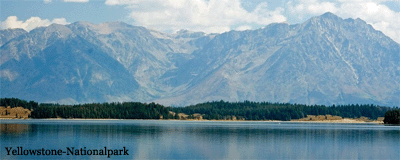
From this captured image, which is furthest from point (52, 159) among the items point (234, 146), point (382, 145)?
point (382, 145)

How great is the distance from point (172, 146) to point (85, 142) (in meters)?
16.2

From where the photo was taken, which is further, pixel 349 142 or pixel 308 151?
pixel 349 142

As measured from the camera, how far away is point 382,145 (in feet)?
365

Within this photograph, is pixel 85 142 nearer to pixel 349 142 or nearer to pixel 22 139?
pixel 22 139

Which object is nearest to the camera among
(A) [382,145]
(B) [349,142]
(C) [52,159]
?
(C) [52,159]

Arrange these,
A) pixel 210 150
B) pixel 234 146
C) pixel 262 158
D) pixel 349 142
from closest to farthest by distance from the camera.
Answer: pixel 262 158
pixel 210 150
pixel 234 146
pixel 349 142

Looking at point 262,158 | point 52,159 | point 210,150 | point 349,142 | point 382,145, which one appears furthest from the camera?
point 349,142

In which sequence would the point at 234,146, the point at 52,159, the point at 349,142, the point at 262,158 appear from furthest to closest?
the point at 349,142 → the point at 234,146 → the point at 262,158 → the point at 52,159

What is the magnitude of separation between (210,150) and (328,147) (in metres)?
23.4

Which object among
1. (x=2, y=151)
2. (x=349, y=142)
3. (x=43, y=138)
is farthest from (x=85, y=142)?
(x=349, y=142)

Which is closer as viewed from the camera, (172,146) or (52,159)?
(52,159)

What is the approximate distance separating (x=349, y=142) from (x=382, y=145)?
30.8 ft

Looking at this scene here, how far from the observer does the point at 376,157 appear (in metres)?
88.9

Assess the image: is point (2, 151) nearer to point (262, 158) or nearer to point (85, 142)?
point (85, 142)
